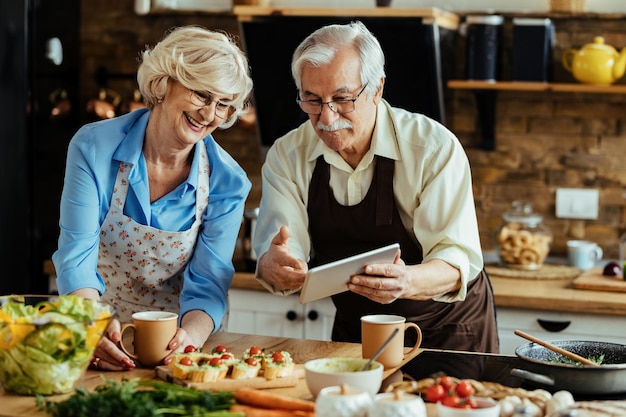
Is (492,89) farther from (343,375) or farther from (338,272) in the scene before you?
(343,375)

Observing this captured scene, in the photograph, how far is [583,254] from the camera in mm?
3777

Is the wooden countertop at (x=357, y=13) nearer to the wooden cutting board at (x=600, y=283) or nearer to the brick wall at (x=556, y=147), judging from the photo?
the brick wall at (x=556, y=147)

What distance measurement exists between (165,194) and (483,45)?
5.70 ft

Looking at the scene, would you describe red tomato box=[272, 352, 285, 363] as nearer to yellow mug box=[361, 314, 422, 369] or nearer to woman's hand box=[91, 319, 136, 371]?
yellow mug box=[361, 314, 422, 369]

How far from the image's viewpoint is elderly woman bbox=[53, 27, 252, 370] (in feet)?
7.89

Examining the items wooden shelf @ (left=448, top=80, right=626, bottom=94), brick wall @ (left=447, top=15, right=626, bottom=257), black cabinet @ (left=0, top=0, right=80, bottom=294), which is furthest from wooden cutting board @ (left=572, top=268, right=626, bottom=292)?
black cabinet @ (left=0, top=0, right=80, bottom=294)

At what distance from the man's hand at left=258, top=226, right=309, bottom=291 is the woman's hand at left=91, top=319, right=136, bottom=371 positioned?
414 mm

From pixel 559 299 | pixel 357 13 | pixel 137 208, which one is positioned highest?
pixel 357 13

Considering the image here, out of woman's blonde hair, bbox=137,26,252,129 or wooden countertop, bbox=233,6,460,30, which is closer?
woman's blonde hair, bbox=137,26,252,129

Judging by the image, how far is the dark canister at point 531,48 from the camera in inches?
148

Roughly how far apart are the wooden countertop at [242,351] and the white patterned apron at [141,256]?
21 cm

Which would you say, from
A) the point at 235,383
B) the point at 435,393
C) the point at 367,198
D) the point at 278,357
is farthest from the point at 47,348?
the point at 367,198

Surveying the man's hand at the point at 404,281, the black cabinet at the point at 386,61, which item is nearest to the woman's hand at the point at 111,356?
the man's hand at the point at 404,281

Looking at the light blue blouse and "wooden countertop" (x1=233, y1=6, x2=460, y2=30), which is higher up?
"wooden countertop" (x1=233, y1=6, x2=460, y2=30)
